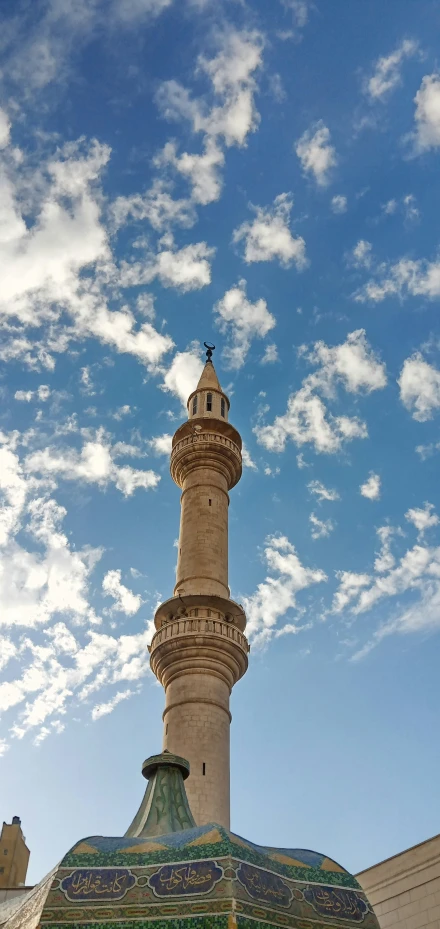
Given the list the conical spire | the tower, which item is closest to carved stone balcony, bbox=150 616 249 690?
the tower

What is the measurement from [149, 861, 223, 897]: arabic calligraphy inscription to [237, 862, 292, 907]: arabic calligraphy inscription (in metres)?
0.24

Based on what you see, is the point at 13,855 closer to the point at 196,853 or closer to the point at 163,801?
the point at 163,801

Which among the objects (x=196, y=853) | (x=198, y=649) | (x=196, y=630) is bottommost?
(x=196, y=853)

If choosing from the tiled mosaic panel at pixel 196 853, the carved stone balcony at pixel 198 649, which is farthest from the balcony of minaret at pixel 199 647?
the tiled mosaic panel at pixel 196 853

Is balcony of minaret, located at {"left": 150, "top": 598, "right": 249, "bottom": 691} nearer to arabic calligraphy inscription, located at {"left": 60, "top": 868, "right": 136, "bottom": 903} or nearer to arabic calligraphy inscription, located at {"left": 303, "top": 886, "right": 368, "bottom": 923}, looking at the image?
arabic calligraphy inscription, located at {"left": 303, "top": 886, "right": 368, "bottom": 923}

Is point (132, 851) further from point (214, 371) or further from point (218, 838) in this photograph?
point (214, 371)

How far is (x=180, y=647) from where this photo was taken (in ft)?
56.2

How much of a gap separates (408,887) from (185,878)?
6.56 meters

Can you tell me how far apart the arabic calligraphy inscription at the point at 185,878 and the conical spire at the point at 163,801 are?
1.46 m

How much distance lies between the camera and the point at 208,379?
23266 mm

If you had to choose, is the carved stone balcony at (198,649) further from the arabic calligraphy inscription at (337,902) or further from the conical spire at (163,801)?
the arabic calligraphy inscription at (337,902)

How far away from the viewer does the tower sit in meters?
16.6

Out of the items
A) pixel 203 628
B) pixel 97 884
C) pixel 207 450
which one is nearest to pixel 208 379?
pixel 207 450

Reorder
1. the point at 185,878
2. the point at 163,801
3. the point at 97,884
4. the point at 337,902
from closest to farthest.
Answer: the point at 185,878, the point at 97,884, the point at 337,902, the point at 163,801
